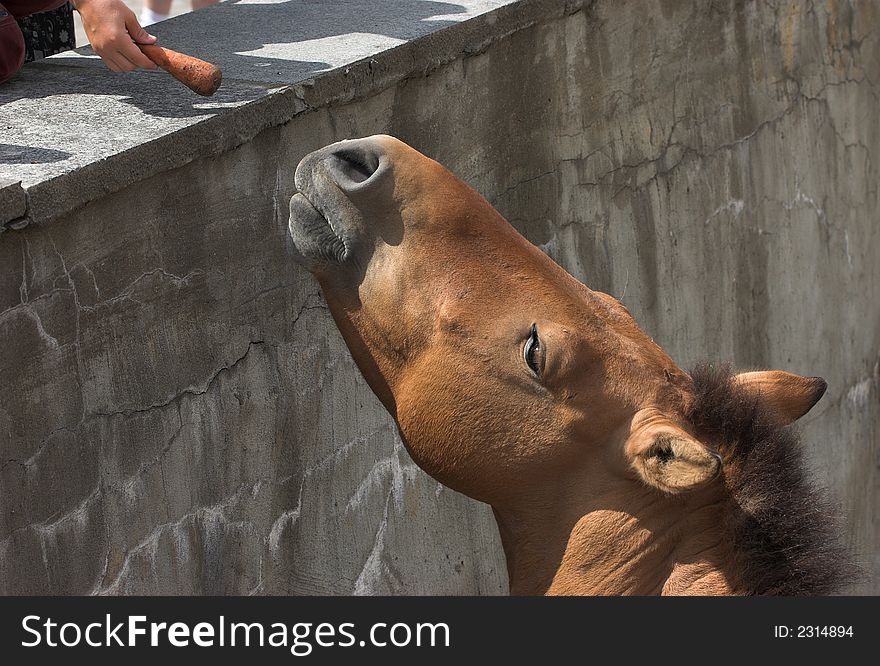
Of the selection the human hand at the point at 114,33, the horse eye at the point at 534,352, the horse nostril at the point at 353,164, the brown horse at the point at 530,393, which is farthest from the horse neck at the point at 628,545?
the human hand at the point at 114,33

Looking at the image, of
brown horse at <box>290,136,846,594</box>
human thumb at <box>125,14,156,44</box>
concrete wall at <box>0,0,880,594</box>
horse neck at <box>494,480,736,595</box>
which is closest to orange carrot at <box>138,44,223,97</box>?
human thumb at <box>125,14,156,44</box>

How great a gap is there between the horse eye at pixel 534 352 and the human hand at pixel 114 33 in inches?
45.4

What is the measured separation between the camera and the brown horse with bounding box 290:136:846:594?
2.48 m

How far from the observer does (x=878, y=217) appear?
6.09 metres

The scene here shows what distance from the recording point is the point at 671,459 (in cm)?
234

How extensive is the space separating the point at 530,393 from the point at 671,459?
325 millimetres

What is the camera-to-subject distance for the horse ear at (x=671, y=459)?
229cm

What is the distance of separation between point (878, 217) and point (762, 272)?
3.63 ft

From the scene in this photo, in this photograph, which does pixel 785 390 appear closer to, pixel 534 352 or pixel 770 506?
pixel 770 506

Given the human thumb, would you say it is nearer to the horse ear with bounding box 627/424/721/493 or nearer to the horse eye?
the horse eye

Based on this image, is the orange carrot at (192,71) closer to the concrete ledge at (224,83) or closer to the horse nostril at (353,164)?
the concrete ledge at (224,83)

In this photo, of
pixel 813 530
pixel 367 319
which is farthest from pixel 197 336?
pixel 813 530

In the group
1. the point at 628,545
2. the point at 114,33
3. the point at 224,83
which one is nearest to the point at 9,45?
the point at 114,33

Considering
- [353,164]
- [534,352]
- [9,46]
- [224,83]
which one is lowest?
[534,352]
